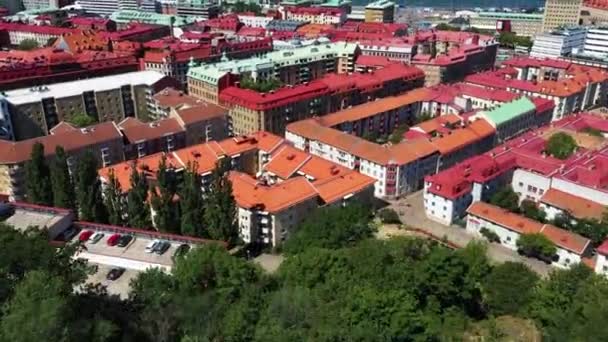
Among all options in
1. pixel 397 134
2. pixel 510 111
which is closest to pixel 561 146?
pixel 510 111

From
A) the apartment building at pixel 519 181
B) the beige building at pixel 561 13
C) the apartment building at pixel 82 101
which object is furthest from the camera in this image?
the beige building at pixel 561 13

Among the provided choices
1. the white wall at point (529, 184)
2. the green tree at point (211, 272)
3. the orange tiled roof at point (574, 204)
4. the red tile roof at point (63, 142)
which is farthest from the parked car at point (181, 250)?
the white wall at point (529, 184)

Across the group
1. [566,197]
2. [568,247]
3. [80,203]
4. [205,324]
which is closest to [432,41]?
[566,197]

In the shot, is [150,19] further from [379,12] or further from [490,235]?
[490,235]

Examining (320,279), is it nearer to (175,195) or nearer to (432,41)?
(175,195)

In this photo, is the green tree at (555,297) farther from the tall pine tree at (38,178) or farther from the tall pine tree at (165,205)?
the tall pine tree at (38,178)

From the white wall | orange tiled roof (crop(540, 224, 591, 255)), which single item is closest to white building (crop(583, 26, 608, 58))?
the white wall
